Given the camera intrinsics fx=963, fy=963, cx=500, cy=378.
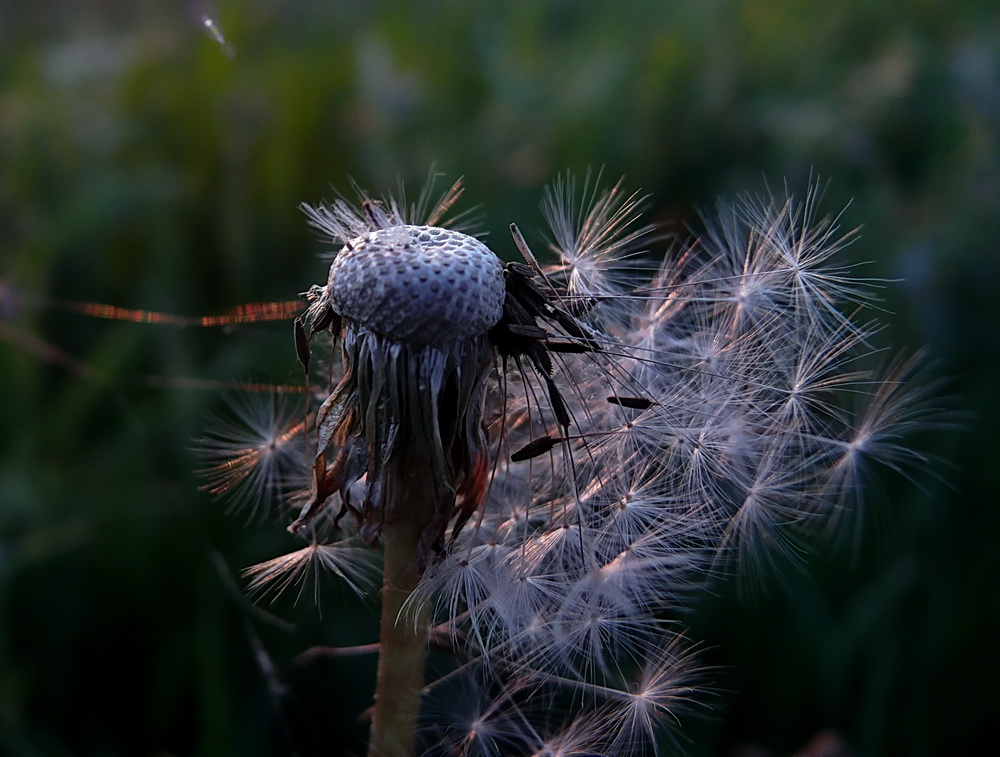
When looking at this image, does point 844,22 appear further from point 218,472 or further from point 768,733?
point 218,472

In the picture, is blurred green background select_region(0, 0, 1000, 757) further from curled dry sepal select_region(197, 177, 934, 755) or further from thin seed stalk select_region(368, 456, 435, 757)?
thin seed stalk select_region(368, 456, 435, 757)

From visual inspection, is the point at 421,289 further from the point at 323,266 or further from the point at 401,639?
the point at 323,266

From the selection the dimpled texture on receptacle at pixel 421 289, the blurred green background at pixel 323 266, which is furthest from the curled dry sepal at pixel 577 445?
the blurred green background at pixel 323 266

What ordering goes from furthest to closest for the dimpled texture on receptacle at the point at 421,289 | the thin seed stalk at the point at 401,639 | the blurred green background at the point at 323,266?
the blurred green background at the point at 323,266, the thin seed stalk at the point at 401,639, the dimpled texture on receptacle at the point at 421,289

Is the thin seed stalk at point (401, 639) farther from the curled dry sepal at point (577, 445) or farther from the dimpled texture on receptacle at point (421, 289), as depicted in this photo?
the dimpled texture on receptacle at point (421, 289)

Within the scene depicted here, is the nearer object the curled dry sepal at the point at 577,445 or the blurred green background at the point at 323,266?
the curled dry sepal at the point at 577,445

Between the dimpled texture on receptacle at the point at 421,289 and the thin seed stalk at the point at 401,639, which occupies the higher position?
the dimpled texture on receptacle at the point at 421,289
